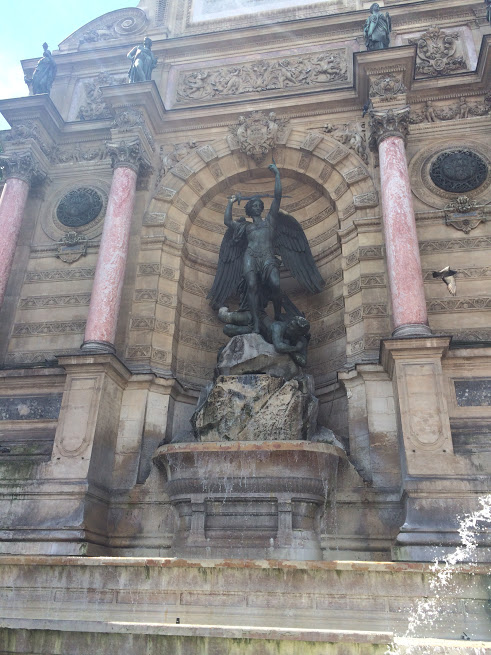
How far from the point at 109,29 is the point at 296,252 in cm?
955

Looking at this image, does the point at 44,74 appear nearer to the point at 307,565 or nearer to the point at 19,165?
the point at 19,165

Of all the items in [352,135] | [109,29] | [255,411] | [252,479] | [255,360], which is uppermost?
[109,29]

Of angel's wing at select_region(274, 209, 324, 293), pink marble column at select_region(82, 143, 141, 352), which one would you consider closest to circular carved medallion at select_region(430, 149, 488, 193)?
angel's wing at select_region(274, 209, 324, 293)

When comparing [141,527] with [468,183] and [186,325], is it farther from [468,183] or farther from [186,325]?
[468,183]

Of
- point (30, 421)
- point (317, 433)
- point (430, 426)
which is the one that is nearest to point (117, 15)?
point (30, 421)

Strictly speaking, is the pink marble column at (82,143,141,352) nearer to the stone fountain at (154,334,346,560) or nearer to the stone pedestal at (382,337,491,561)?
the stone fountain at (154,334,346,560)

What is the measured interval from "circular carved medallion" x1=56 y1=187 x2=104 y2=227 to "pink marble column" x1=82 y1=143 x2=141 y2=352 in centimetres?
128

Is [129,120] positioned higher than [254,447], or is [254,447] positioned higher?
[129,120]

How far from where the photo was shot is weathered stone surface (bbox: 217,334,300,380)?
33.0 feet

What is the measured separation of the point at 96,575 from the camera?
6379 millimetres

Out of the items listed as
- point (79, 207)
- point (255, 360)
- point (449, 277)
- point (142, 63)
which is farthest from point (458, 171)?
point (79, 207)

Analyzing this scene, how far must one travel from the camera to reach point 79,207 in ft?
43.0

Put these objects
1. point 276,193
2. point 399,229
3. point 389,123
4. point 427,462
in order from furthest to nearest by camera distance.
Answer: point 276,193
point 389,123
point 399,229
point 427,462

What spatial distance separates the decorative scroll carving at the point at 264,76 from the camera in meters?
13.8
